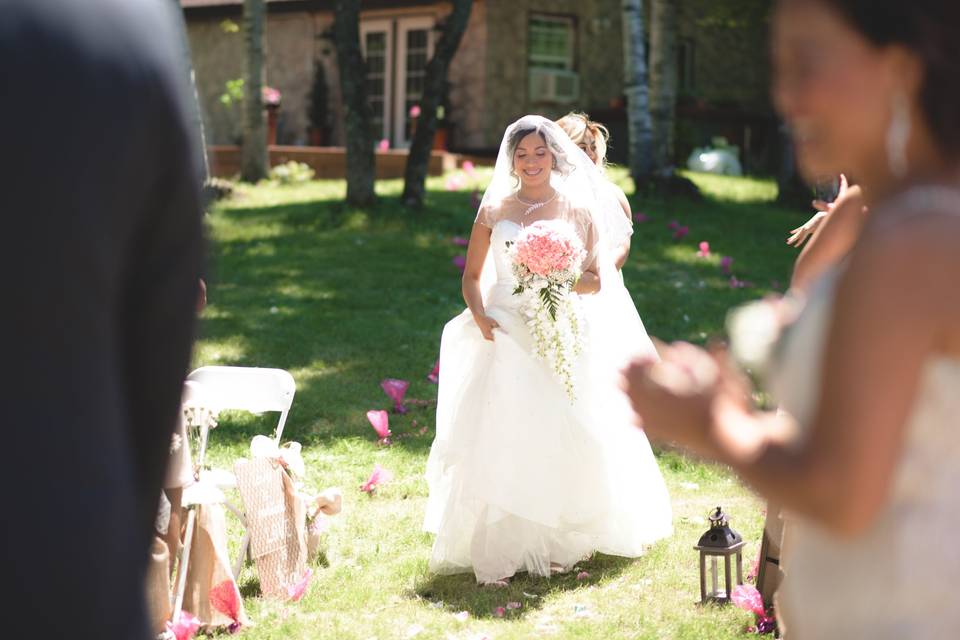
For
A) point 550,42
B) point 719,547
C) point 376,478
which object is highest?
point 550,42

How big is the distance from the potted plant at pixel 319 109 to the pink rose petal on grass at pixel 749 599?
22.4m

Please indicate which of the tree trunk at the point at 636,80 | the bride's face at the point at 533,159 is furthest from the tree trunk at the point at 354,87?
the bride's face at the point at 533,159

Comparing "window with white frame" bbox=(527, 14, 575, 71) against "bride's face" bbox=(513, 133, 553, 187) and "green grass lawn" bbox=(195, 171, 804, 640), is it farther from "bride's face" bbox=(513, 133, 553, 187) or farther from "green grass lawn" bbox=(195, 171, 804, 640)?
"bride's face" bbox=(513, 133, 553, 187)

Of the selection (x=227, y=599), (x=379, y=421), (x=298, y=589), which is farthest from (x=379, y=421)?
(x=227, y=599)

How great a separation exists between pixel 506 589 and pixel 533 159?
233 centimetres

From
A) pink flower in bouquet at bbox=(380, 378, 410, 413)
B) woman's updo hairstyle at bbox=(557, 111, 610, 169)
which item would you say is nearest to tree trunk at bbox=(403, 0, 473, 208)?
pink flower in bouquet at bbox=(380, 378, 410, 413)

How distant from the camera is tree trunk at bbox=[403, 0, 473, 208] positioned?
16.2 m

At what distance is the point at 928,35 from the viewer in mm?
1612

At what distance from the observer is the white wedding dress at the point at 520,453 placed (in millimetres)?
6406

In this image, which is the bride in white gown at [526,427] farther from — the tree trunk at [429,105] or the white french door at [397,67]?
the white french door at [397,67]

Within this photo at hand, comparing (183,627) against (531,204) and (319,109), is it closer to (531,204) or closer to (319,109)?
(531,204)

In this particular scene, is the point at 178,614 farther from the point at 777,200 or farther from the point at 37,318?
the point at 777,200

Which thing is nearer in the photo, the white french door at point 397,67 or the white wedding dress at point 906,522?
the white wedding dress at point 906,522

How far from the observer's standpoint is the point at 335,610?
234 inches
